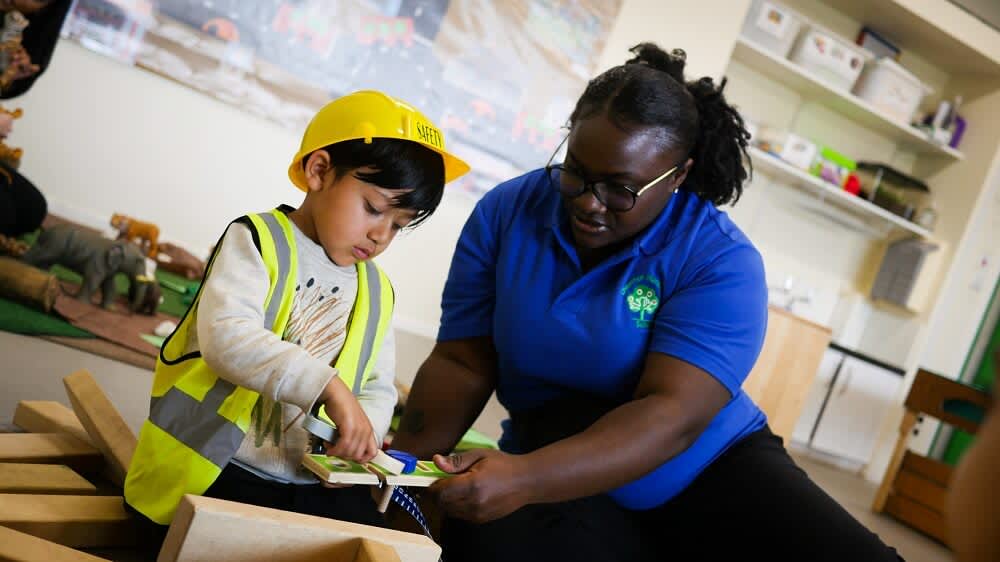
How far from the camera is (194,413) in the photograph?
1.01m

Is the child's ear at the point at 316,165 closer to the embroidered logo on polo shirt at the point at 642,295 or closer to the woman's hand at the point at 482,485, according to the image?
the woman's hand at the point at 482,485

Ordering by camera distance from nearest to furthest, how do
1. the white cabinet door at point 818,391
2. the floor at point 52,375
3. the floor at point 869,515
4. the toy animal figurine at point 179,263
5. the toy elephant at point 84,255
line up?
the floor at point 52,375 → the toy elephant at point 84,255 → the floor at point 869,515 → the toy animal figurine at point 179,263 → the white cabinet door at point 818,391

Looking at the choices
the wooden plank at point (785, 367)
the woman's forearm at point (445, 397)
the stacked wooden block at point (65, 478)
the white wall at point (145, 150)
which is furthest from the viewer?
the wooden plank at point (785, 367)

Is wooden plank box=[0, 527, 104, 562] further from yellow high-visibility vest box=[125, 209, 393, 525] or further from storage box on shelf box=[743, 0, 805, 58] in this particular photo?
storage box on shelf box=[743, 0, 805, 58]

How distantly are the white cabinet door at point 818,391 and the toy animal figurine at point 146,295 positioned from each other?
146 inches

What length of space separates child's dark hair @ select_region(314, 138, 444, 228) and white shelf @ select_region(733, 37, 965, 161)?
13.1ft

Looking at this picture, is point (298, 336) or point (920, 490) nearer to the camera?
point (298, 336)

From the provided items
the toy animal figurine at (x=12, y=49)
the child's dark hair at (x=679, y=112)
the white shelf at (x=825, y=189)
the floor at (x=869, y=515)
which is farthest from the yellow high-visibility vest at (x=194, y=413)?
the white shelf at (x=825, y=189)

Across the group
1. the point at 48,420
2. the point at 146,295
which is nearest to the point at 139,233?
the point at 146,295

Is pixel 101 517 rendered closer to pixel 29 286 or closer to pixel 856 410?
pixel 29 286

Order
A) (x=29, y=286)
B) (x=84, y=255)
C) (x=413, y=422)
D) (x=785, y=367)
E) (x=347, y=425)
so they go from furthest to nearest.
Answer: (x=785, y=367) < (x=84, y=255) < (x=29, y=286) < (x=413, y=422) < (x=347, y=425)

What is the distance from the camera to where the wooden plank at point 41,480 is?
3.44 feet

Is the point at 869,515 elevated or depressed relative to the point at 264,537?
depressed

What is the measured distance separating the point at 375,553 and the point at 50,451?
67 centimetres
